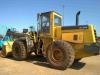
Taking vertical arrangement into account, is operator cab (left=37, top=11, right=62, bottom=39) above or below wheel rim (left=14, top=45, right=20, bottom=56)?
above

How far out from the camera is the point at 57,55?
9750 millimetres

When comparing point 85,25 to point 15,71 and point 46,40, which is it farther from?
point 15,71

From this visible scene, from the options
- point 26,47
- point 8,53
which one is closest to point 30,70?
point 26,47

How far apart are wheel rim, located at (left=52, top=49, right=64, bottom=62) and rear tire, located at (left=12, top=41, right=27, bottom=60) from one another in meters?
2.40

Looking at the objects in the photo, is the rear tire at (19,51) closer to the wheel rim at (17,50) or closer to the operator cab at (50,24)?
the wheel rim at (17,50)

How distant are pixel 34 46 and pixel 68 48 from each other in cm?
298

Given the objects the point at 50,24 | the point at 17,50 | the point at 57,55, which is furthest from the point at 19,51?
the point at 57,55

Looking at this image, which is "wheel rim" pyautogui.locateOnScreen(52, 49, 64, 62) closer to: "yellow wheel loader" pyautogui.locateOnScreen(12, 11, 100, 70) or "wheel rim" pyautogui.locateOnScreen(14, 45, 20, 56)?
"yellow wheel loader" pyautogui.locateOnScreen(12, 11, 100, 70)

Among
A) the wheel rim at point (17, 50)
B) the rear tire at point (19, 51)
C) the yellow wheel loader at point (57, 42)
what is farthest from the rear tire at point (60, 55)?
the wheel rim at point (17, 50)

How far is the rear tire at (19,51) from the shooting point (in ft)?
37.6

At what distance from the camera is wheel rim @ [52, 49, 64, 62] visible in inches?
373

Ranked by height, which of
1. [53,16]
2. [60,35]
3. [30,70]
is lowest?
[30,70]

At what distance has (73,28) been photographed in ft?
31.9

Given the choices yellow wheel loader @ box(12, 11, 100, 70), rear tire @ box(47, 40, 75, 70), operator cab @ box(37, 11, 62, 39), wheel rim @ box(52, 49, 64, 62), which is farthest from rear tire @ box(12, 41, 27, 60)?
wheel rim @ box(52, 49, 64, 62)
